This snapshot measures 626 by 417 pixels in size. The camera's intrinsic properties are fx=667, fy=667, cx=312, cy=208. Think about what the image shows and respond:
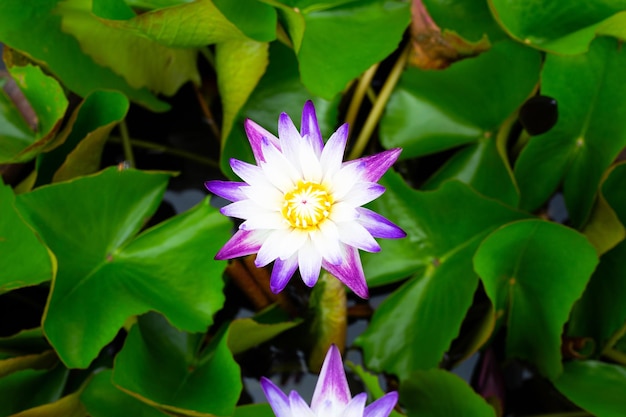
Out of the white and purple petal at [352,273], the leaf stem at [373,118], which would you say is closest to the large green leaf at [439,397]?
the white and purple petal at [352,273]

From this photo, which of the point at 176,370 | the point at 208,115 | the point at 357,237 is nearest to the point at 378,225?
the point at 357,237

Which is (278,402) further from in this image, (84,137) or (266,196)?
(84,137)

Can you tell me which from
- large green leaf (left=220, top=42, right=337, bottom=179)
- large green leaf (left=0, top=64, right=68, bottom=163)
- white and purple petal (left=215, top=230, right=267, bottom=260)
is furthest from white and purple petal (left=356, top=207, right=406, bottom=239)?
large green leaf (left=0, top=64, right=68, bottom=163)

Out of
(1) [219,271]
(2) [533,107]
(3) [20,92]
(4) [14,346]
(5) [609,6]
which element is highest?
(5) [609,6]

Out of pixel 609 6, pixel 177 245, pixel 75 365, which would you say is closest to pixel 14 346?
pixel 75 365

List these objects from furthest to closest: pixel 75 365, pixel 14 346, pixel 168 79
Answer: pixel 168 79
pixel 14 346
pixel 75 365

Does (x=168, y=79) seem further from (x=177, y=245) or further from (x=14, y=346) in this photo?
(x=14, y=346)
